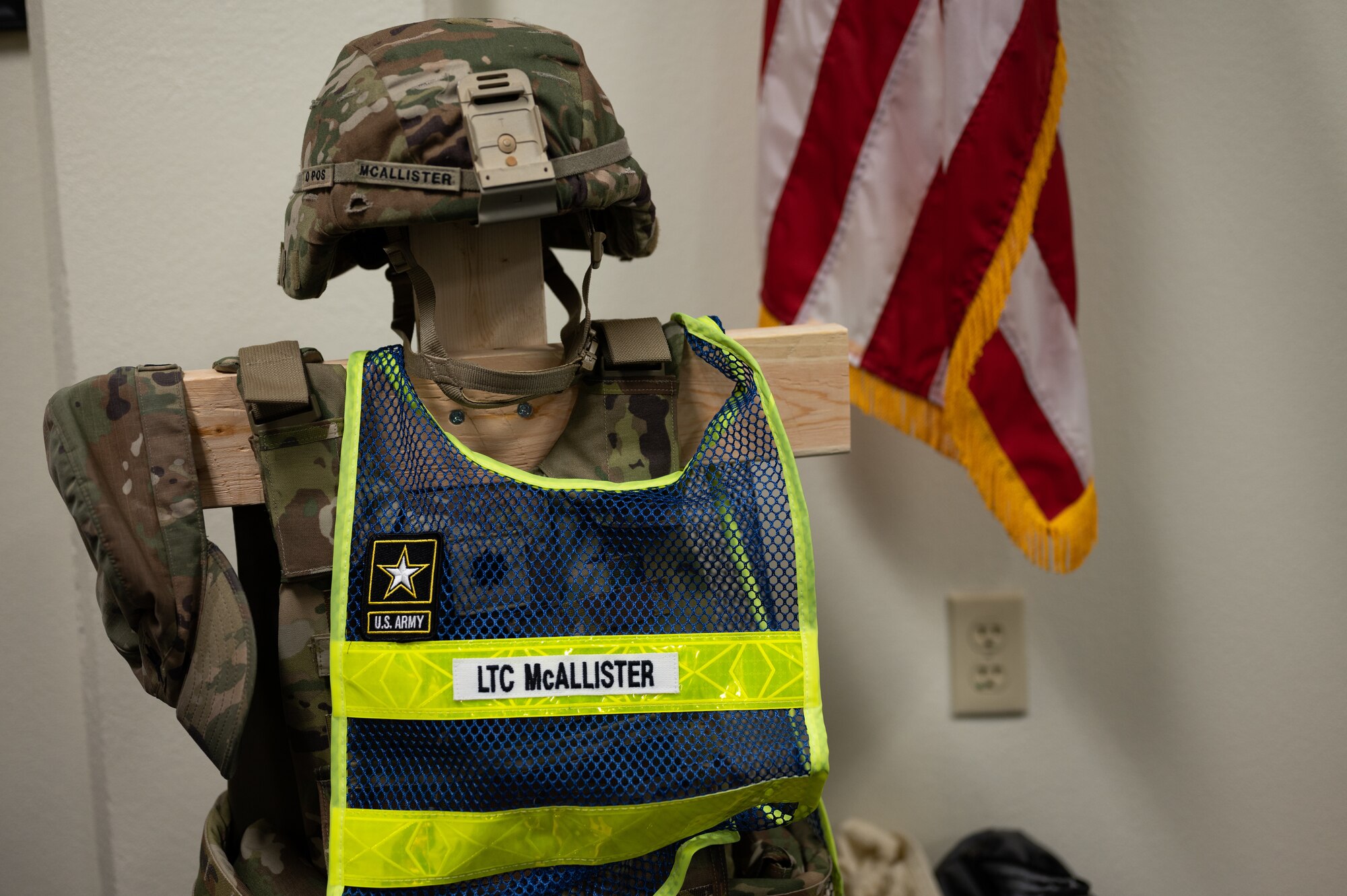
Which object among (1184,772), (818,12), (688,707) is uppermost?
(818,12)

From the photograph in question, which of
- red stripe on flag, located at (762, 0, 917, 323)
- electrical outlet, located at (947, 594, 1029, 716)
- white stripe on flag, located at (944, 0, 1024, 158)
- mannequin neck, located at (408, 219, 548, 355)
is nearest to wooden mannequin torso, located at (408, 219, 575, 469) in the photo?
mannequin neck, located at (408, 219, 548, 355)

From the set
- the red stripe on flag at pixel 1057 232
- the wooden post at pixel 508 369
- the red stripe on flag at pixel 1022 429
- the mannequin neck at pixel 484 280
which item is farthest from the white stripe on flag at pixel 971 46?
the mannequin neck at pixel 484 280

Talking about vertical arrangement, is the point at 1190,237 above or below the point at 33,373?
above

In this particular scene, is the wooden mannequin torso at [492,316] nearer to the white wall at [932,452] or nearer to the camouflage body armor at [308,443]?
the camouflage body armor at [308,443]

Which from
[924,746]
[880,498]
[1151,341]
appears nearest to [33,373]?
[880,498]

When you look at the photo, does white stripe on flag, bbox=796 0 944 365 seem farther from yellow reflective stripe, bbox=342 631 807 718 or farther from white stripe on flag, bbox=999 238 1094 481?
yellow reflective stripe, bbox=342 631 807 718

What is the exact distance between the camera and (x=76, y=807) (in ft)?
3.70

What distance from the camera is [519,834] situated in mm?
608

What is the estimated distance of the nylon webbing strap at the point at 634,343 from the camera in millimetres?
684

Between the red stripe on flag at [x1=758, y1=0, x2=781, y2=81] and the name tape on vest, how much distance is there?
0.70 meters

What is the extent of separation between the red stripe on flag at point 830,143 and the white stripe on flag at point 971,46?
53 mm

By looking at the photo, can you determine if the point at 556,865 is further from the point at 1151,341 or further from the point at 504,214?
the point at 1151,341

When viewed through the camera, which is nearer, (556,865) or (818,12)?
(556,865)

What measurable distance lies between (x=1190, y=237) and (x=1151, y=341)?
0.45 ft
